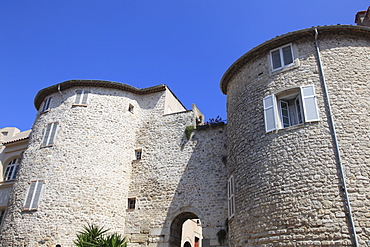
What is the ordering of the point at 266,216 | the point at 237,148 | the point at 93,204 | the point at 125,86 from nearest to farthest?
the point at 266,216, the point at 237,148, the point at 93,204, the point at 125,86

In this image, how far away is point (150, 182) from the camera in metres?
16.0

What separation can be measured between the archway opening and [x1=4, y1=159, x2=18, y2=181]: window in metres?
10.8

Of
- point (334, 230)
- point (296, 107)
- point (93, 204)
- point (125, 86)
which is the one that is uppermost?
point (125, 86)

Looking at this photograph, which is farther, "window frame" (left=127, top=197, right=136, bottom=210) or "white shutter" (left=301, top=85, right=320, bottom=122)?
"window frame" (left=127, top=197, right=136, bottom=210)

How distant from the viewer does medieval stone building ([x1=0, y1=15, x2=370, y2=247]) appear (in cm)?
922

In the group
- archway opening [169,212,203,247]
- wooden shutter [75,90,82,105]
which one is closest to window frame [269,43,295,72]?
archway opening [169,212,203,247]

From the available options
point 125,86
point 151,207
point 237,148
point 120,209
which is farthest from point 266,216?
point 125,86

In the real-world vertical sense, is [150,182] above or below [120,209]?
above

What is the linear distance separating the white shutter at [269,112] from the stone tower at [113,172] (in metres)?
4.45

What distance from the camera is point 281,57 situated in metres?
11.8

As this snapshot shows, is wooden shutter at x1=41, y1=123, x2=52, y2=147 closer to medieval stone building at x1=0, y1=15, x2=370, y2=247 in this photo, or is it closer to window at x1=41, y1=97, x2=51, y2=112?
medieval stone building at x1=0, y1=15, x2=370, y2=247

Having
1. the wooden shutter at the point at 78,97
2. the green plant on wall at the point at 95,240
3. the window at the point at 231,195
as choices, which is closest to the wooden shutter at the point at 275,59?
the window at the point at 231,195

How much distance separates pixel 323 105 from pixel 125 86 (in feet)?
36.3

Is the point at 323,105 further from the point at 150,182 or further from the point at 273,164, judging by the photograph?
the point at 150,182
